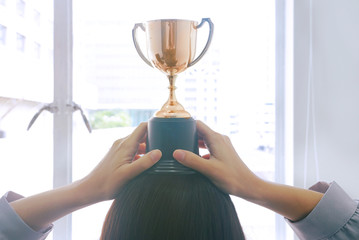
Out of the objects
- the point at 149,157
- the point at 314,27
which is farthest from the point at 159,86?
the point at 149,157

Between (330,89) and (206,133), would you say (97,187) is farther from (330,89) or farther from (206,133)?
(330,89)

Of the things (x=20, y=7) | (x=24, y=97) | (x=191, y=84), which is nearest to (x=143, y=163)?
(x=191, y=84)

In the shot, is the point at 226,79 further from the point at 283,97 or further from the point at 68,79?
the point at 68,79

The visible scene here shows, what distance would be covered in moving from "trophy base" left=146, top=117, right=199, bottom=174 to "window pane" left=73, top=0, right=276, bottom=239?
0.67 meters

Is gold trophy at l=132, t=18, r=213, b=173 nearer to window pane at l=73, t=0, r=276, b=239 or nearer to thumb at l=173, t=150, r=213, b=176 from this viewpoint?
thumb at l=173, t=150, r=213, b=176

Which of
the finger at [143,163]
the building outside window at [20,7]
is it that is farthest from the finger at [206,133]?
the building outside window at [20,7]

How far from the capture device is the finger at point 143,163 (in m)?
0.48

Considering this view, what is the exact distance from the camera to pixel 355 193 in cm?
110

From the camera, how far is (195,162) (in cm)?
47

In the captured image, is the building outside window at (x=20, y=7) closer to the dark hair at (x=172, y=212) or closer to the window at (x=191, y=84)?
the window at (x=191, y=84)

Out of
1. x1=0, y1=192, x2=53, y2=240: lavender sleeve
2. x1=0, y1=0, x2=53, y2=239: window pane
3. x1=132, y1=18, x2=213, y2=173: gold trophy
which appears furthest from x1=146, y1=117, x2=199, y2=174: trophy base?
x1=0, y1=0, x2=53, y2=239: window pane

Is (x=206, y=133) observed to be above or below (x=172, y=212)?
above

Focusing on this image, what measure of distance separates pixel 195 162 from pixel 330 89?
2.81 feet

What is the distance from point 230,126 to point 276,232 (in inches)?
19.1
